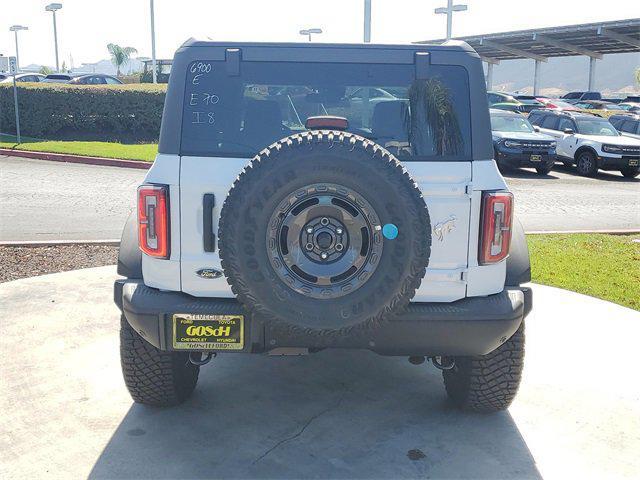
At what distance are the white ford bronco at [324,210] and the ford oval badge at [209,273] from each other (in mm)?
11

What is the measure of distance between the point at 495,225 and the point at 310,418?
5.14 feet

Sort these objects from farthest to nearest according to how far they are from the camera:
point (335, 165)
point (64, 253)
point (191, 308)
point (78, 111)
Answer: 1. point (78, 111)
2. point (64, 253)
3. point (191, 308)
4. point (335, 165)

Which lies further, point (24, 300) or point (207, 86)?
point (24, 300)

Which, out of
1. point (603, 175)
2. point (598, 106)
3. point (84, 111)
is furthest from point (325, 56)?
point (598, 106)

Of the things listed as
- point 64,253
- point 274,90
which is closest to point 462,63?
point 274,90

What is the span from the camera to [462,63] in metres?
3.60

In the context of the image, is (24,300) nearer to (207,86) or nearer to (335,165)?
(207,86)

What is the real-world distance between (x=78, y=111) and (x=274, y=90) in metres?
18.6

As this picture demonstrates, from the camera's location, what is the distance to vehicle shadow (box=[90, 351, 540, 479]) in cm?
354

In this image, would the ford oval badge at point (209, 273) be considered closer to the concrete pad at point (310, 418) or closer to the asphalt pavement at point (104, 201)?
the concrete pad at point (310, 418)

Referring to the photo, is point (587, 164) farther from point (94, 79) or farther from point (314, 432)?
point (94, 79)

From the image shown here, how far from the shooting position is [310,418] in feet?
13.4

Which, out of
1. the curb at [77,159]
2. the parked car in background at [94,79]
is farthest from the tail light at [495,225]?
the parked car in background at [94,79]

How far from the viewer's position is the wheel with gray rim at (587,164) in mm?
18059
